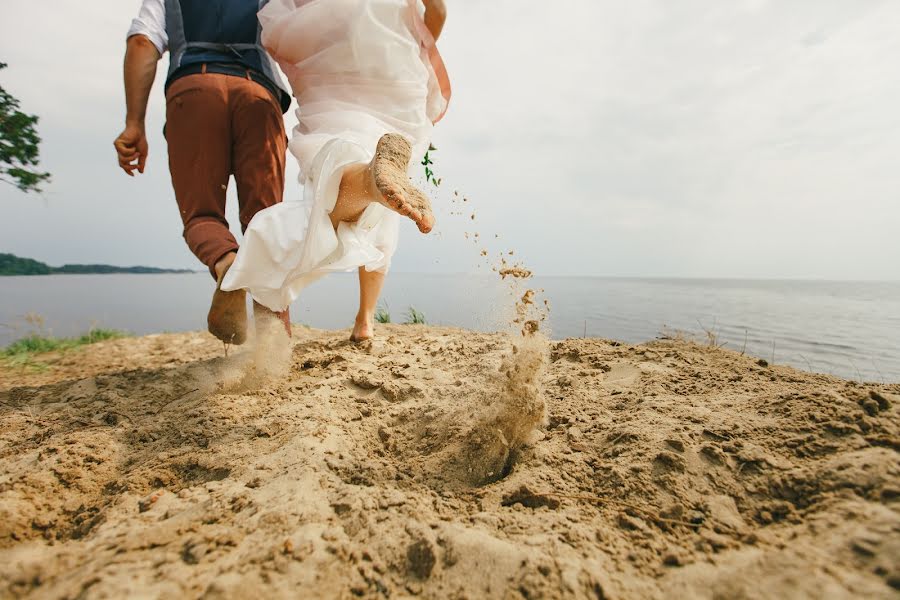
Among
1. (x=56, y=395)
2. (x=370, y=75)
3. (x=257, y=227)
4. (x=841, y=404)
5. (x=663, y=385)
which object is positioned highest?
(x=370, y=75)

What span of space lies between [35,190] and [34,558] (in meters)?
5.56

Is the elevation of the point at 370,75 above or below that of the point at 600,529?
above

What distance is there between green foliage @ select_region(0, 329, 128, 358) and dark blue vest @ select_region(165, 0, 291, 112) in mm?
2612

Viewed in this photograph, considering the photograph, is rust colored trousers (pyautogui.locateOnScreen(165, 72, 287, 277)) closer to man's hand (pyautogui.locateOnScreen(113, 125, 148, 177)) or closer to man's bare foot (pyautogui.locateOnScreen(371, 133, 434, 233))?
man's hand (pyautogui.locateOnScreen(113, 125, 148, 177))

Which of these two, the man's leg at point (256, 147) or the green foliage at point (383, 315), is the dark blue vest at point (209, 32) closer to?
the man's leg at point (256, 147)

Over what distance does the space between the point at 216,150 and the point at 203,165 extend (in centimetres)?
11

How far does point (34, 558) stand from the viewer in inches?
31.8

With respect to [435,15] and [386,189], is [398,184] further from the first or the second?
[435,15]

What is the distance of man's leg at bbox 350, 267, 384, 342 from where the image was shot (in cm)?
271

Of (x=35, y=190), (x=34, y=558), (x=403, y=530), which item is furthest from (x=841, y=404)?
(x=35, y=190)

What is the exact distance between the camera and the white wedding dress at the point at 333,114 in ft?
5.78

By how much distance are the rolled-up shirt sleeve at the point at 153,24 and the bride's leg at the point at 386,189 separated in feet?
4.58

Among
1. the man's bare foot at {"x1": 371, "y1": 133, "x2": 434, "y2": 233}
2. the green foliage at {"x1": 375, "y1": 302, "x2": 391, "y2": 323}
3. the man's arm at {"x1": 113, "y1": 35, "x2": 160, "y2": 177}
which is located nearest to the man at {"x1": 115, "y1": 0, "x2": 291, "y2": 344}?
the man's arm at {"x1": 113, "y1": 35, "x2": 160, "y2": 177}

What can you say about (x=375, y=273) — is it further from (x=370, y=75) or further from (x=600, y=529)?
(x=600, y=529)
